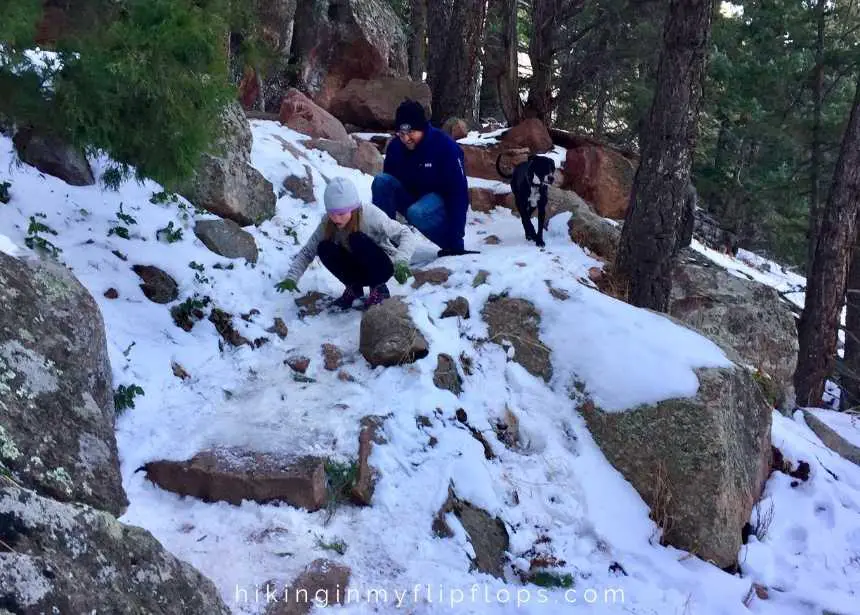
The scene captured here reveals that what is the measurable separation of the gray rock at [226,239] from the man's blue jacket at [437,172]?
1551 millimetres

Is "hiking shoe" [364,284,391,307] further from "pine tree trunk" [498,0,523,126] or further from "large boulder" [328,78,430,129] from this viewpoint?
"pine tree trunk" [498,0,523,126]

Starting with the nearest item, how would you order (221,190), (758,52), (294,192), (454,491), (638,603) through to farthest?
(638,603) → (454,491) → (221,190) → (294,192) → (758,52)

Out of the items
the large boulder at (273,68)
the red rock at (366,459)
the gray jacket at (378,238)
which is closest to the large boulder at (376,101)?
the large boulder at (273,68)

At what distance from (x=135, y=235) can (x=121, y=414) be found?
1862mm

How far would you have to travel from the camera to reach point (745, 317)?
680 cm

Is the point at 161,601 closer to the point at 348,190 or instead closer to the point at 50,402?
the point at 50,402

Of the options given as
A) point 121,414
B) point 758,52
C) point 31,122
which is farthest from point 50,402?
point 758,52

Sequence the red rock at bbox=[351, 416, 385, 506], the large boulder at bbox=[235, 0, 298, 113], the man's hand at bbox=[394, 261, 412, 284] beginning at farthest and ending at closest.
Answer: the large boulder at bbox=[235, 0, 298, 113], the man's hand at bbox=[394, 261, 412, 284], the red rock at bbox=[351, 416, 385, 506]

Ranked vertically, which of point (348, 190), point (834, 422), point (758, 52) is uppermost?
point (758, 52)

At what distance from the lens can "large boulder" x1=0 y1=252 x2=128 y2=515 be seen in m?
2.26

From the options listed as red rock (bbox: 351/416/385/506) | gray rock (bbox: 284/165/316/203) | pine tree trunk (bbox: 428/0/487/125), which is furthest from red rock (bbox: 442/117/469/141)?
red rock (bbox: 351/416/385/506)

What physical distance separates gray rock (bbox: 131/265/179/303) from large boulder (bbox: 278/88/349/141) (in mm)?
4131

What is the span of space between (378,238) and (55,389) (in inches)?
104

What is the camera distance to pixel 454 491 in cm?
348
